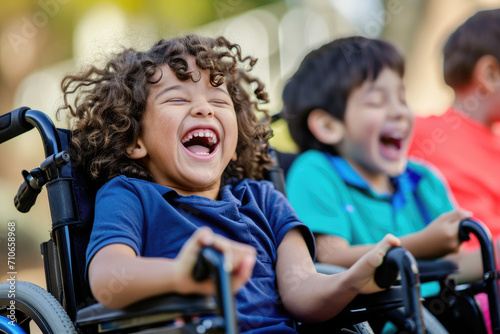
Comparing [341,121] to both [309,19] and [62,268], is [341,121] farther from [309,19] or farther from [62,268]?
[309,19]

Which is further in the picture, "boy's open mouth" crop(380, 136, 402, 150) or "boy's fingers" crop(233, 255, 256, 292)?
"boy's open mouth" crop(380, 136, 402, 150)

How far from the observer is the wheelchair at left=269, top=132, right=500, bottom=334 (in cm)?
152

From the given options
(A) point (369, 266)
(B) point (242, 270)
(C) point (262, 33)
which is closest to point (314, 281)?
(A) point (369, 266)

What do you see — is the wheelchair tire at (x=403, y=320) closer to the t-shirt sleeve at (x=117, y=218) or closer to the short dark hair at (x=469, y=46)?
the t-shirt sleeve at (x=117, y=218)

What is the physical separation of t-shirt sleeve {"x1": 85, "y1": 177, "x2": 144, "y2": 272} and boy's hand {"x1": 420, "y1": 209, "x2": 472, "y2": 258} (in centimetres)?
85

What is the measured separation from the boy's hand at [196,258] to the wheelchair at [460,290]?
24.5 inches

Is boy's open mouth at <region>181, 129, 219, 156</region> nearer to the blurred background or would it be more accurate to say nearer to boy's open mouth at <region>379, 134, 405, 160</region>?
boy's open mouth at <region>379, 134, 405, 160</region>

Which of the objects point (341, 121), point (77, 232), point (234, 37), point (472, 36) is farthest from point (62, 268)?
point (472, 36)

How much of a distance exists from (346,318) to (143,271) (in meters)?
0.50

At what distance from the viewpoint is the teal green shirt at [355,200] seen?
78.6 inches

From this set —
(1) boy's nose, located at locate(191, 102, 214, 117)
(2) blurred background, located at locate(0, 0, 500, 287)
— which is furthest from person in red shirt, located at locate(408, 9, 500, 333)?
(2) blurred background, located at locate(0, 0, 500, 287)

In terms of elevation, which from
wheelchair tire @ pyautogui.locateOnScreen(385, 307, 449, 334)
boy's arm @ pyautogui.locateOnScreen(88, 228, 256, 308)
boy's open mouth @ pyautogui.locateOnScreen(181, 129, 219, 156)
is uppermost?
boy's open mouth @ pyautogui.locateOnScreen(181, 129, 219, 156)

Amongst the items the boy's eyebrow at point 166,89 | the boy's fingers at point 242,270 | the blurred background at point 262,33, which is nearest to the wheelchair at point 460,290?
the boy's eyebrow at point 166,89

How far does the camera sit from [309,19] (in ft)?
17.2
